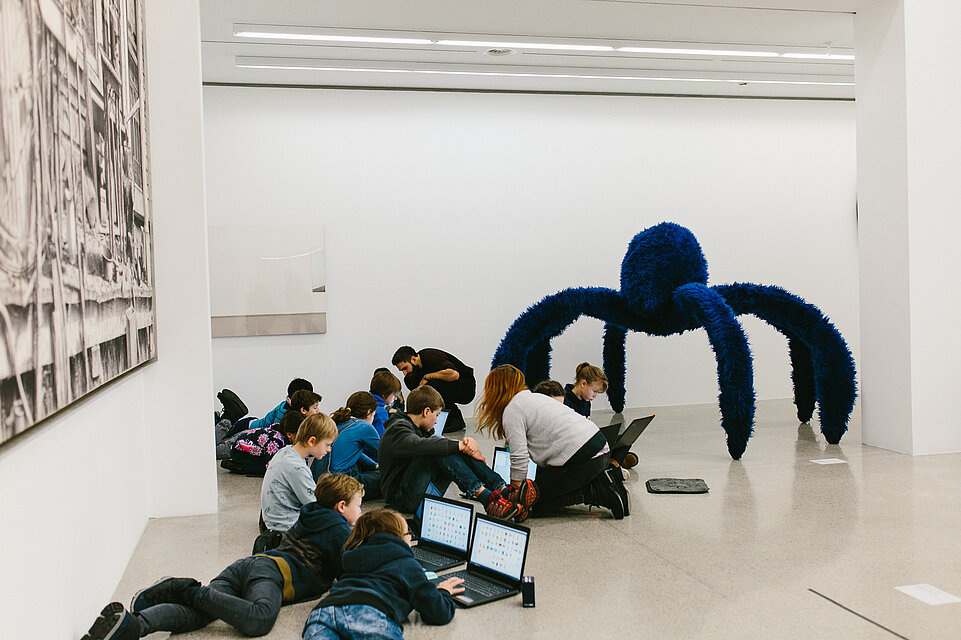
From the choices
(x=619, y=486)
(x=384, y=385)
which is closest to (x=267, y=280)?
(x=384, y=385)

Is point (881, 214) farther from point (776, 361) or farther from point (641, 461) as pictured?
point (776, 361)

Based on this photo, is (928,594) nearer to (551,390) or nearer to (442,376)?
(551,390)

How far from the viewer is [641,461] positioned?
7.44 meters

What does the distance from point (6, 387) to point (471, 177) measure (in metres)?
8.67

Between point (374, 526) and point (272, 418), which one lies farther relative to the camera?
point (272, 418)

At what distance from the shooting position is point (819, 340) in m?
8.15

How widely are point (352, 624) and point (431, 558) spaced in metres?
1.30

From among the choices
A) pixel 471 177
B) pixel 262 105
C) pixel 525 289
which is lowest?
pixel 525 289

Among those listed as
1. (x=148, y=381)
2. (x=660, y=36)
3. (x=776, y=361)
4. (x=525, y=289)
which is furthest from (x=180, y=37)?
(x=776, y=361)

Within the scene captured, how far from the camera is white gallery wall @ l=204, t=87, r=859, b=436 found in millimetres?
10000

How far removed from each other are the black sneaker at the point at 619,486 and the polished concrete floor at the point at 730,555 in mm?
96

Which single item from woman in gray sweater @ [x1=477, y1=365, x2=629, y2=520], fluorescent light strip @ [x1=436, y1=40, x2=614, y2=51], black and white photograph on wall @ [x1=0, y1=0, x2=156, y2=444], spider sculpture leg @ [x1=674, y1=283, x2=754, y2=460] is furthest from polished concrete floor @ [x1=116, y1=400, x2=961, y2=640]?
fluorescent light strip @ [x1=436, y1=40, x2=614, y2=51]

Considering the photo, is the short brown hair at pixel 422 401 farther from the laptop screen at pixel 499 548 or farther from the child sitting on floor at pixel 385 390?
the child sitting on floor at pixel 385 390

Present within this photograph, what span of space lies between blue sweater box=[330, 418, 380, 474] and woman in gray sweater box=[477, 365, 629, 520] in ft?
3.91
